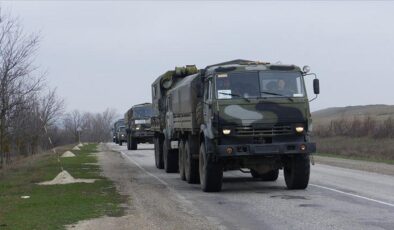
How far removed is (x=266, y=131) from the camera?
579 inches

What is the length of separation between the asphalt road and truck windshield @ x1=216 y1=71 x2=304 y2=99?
2.39m

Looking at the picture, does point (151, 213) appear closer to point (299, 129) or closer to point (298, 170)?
point (299, 129)

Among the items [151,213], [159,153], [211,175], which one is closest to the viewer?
[151,213]

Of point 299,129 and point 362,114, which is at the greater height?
point 362,114

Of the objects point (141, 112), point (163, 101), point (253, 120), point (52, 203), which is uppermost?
point (141, 112)

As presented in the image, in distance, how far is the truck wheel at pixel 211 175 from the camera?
1532 centimetres

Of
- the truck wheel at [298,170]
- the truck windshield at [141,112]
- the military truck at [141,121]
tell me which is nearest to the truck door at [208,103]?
the truck wheel at [298,170]

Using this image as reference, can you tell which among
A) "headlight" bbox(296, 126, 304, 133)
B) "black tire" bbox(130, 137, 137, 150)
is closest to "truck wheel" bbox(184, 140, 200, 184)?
"headlight" bbox(296, 126, 304, 133)

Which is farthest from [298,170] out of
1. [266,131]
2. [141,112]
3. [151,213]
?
[141,112]

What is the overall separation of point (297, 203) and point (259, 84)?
3.32m

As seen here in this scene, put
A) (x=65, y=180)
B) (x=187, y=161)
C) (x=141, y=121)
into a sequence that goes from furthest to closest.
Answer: (x=141, y=121) → (x=65, y=180) → (x=187, y=161)

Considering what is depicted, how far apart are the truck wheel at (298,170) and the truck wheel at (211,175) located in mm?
1791

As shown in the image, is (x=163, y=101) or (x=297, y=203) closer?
(x=297, y=203)

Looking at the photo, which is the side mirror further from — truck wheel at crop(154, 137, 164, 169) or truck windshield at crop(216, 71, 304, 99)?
truck wheel at crop(154, 137, 164, 169)
